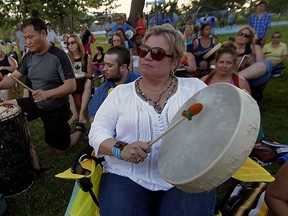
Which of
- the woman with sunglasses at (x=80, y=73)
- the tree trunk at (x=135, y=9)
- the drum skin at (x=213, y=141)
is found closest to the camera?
the drum skin at (x=213, y=141)

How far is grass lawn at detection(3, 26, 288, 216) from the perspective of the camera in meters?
2.65

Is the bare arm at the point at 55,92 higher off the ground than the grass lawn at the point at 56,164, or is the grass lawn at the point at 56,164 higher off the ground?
the bare arm at the point at 55,92

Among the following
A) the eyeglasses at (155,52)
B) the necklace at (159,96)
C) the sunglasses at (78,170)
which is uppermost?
the eyeglasses at (155,52)

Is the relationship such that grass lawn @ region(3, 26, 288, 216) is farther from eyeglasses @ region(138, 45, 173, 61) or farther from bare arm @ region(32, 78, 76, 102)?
eyeglasses @ region(138, 45, 173, 61)

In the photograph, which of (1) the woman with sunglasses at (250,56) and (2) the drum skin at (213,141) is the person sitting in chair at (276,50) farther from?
(2) the drum skin at (213,141)

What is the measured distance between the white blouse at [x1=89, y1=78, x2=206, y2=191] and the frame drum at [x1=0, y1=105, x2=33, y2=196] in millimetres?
1200

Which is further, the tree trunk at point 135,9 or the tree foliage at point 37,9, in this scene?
the tree foliage at point 37,9

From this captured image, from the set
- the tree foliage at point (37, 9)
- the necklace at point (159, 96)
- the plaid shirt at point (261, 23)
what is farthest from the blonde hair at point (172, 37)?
the tree foliage at point (37, 9)

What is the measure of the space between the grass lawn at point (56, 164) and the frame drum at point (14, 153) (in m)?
0.12

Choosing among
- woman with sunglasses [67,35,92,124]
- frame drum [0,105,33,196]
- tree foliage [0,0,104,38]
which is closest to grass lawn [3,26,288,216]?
frame drum [0,105,33,196]

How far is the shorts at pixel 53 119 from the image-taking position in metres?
3.20

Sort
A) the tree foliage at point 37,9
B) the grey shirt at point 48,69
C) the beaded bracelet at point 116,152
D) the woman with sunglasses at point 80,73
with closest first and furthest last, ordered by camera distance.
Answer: the beaded bracelet at point 116,152
the grey shirt at point 48,69
the woman with sunglasses at point 80,73
the tree foliage at point 37,9

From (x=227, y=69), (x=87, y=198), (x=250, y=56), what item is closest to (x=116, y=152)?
(x=87, y=198)

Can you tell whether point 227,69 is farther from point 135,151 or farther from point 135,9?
point 135,9
